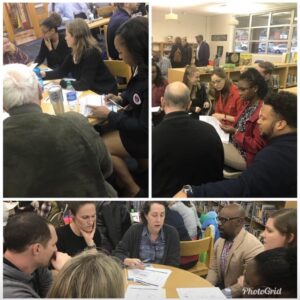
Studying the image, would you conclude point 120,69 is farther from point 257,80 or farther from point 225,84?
point 257,80

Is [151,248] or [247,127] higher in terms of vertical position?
[247,127]

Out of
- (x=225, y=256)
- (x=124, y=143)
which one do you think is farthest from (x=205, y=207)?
(x=124, y=143)

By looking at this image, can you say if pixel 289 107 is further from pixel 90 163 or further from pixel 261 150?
pixel 90 163

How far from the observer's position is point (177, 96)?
5.79 ft

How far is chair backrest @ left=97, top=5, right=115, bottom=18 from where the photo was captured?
5.67ft

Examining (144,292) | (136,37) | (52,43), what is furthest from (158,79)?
(144,292)

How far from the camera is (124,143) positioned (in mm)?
1812

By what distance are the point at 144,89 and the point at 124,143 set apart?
0.98ft

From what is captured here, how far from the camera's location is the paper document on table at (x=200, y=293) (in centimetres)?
190

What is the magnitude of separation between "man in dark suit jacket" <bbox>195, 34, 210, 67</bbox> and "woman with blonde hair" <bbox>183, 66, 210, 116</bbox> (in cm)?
5

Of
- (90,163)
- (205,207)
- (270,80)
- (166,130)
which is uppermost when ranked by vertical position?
(270,80)

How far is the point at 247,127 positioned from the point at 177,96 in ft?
1.33

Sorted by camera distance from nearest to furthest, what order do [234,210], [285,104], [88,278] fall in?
[88,278] < [285,104] < [234,210]

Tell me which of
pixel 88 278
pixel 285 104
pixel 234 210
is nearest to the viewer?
pixel 88 278
